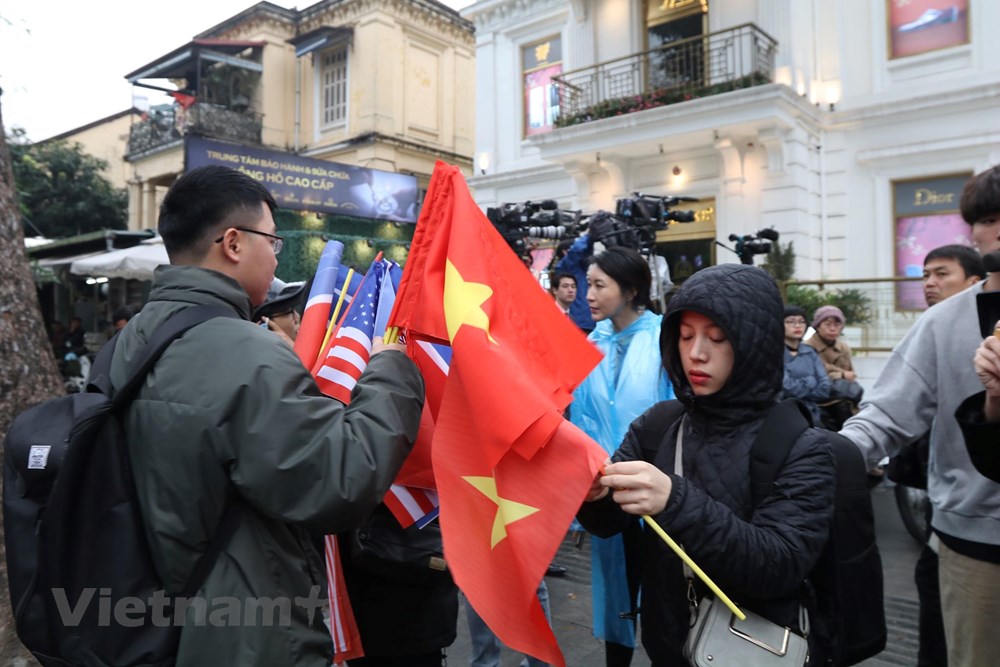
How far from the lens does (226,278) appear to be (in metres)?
1.69

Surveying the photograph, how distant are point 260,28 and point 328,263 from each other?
70.2ft

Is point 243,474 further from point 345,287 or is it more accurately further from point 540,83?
point 540,83

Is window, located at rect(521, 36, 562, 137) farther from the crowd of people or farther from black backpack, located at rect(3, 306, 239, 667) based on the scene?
black backpack, located at rect(3, 306, 239, 667)

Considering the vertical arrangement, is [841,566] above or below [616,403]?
below

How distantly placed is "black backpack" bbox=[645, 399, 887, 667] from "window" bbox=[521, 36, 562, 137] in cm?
1412

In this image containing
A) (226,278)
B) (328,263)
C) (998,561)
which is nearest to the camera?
(226,278)

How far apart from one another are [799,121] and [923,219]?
248 centimetres

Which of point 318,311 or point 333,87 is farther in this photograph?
point 333,87

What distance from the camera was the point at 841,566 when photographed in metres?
1.65

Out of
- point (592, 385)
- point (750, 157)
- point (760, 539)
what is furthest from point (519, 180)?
point (760, 539)

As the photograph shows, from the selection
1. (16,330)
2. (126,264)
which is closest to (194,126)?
(126,264)

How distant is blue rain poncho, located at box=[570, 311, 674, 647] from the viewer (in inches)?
118

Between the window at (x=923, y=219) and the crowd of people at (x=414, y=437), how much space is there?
1005cm

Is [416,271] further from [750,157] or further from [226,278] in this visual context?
[750,157]
